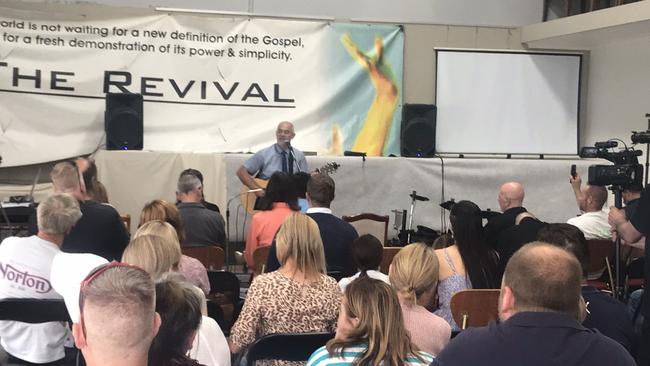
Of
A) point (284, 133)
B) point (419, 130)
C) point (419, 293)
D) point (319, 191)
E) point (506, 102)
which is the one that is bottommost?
point (419, 293)

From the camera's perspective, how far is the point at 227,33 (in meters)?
8.57

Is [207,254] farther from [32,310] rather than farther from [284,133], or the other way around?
[284,133]

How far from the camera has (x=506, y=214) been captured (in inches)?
192

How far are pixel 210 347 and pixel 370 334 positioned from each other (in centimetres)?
63

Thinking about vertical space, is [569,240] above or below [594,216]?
above

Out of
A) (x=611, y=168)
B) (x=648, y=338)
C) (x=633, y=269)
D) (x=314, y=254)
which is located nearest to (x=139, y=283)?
(x=314, y=254)

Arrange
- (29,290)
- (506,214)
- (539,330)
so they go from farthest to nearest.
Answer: (506,214), (29,290), (539,330)

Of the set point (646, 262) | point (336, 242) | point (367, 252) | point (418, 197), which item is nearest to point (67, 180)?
point (336, 242)

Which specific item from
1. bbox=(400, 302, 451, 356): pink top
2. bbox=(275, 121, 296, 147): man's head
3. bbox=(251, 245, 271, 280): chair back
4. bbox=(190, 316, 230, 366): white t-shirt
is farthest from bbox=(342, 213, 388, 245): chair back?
bbox=(190, 316, 230, 366): white t-shirt

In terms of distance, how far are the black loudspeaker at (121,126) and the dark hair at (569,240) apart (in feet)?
18.3

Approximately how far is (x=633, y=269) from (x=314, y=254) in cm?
329

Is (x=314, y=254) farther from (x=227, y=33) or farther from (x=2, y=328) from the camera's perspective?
(x=227, y=33)

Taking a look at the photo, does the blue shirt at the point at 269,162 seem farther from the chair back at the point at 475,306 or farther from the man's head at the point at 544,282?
the man's head at the point at 544,282

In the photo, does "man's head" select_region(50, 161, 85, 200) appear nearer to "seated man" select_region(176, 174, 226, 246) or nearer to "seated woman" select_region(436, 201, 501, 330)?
"seated man" select_region(176, 174, 226, 246)
